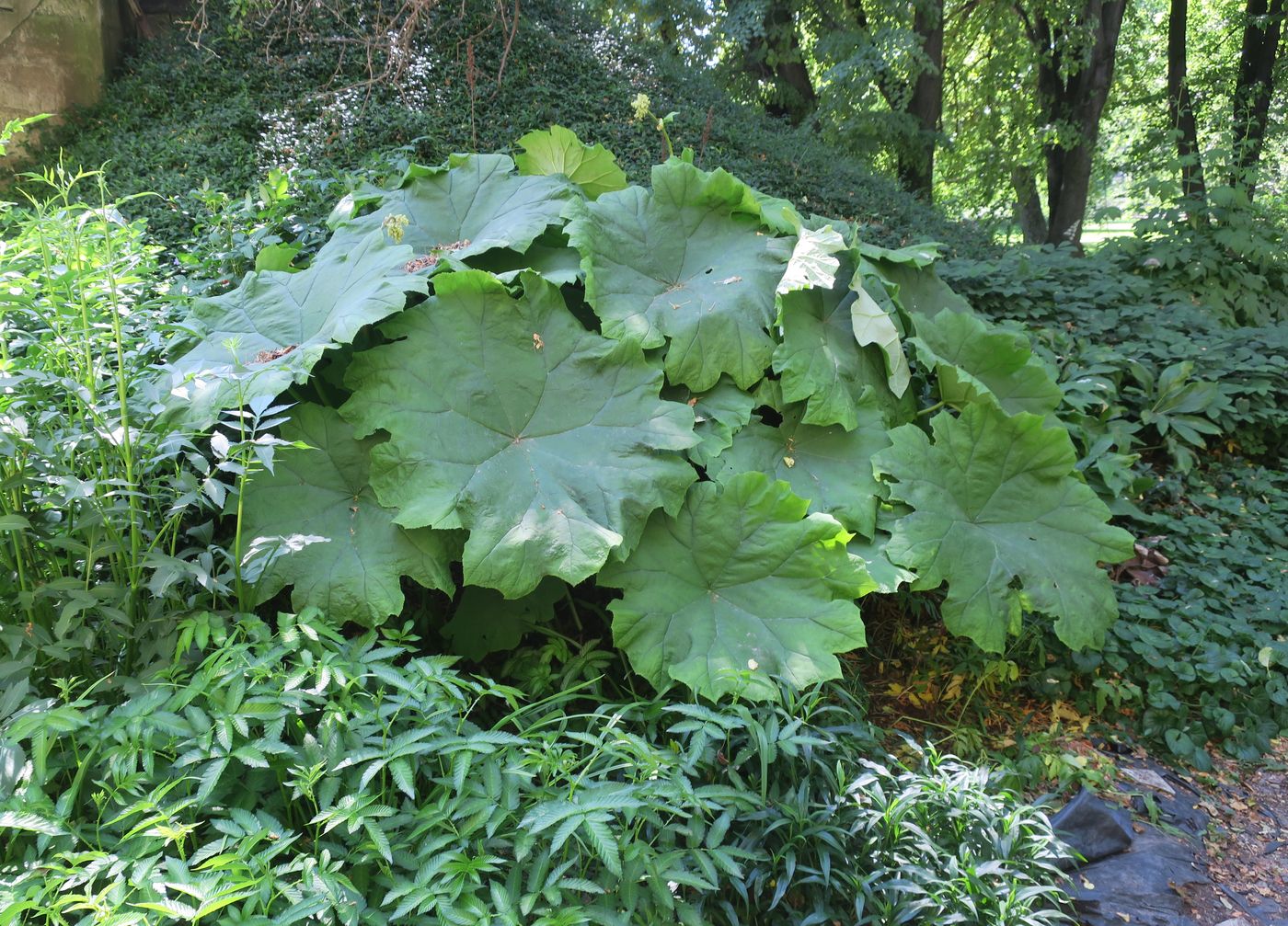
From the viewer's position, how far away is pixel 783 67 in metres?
8.47

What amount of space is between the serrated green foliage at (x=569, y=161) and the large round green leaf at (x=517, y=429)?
89 centimetres

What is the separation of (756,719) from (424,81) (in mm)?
6082

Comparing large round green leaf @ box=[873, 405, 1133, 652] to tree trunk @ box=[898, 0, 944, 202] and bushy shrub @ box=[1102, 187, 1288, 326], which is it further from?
tree trunk @ box=[898, 0, 944, 202]

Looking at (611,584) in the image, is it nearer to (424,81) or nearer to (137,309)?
(137,309)

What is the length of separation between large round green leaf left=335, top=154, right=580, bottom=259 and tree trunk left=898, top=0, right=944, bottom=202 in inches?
246

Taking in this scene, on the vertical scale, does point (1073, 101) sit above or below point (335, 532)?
above

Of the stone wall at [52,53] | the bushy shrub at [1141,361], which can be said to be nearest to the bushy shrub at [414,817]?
the bushy shrub at [1141,361]

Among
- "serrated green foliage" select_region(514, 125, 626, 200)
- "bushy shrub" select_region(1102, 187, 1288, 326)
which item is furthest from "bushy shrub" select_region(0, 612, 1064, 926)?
"bushy shrub" select_region(1102, 187, 1288, 326)

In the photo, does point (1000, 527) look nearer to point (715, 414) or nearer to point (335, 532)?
point (715, 414)

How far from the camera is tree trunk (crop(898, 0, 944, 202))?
8062mm

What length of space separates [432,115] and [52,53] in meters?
3.25

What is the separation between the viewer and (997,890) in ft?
5.80

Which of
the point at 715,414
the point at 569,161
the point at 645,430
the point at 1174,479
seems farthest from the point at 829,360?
the point at 1174,479

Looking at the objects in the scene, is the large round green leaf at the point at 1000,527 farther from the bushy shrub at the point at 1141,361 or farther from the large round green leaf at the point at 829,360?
the bushy shrub at the point at 1141,361
